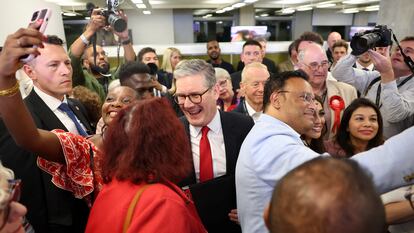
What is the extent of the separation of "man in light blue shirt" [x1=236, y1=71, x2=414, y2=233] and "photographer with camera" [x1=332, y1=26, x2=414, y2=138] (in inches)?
37.7

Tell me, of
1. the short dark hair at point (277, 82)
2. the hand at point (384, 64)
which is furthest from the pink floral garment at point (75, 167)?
the hand at point (384, 64)

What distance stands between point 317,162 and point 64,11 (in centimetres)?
1218

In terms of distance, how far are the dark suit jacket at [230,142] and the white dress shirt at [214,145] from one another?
1.0 inches

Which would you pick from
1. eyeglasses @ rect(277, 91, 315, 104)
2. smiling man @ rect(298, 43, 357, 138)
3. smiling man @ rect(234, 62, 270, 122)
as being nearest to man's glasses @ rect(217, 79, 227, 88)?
smiling man @ rect(234, 62, 270, 122)

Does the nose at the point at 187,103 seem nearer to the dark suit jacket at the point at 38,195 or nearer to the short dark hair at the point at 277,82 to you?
the short dark hair at the point at 277,82

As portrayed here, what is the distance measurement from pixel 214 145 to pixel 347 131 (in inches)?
39.4

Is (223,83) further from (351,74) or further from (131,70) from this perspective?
(351,74)

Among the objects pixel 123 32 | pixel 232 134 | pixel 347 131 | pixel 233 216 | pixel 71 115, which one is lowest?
pixel 233 216

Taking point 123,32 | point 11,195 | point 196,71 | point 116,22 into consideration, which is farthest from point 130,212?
point 123,32

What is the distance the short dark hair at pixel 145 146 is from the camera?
98 centimetres

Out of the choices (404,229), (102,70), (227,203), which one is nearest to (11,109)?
(227,203)

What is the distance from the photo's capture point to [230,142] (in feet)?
5.38

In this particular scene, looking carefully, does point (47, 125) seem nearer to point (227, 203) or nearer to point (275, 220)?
point (227, 203)

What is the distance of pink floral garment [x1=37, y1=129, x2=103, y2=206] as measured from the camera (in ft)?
3.81
